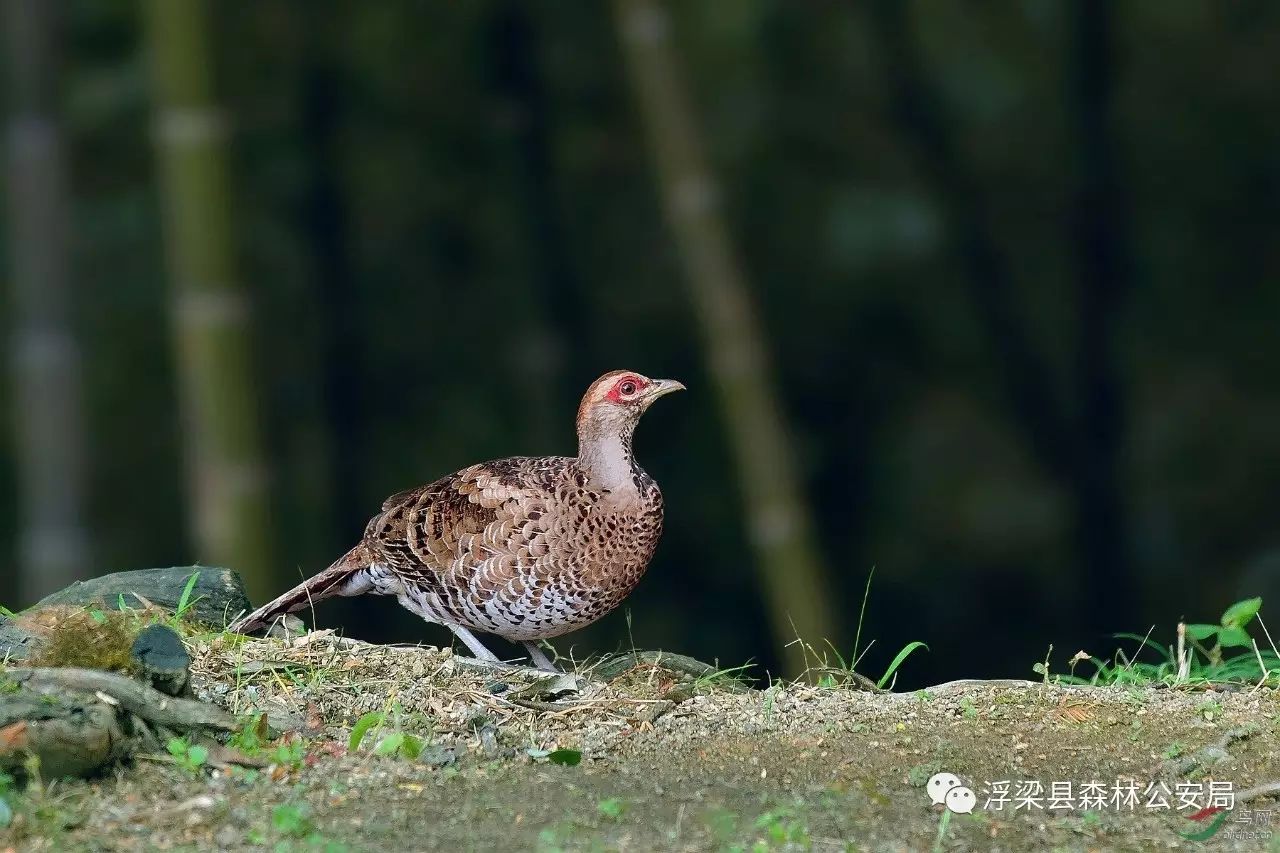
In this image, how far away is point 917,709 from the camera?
4.46m

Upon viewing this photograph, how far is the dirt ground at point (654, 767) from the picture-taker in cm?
351

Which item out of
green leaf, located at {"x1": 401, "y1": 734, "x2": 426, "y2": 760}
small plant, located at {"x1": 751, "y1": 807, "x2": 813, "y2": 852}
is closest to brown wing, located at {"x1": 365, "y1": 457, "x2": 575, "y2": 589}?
green leaf, located at {"x1": 401, "y1": 734, "x2": 426, "y2": 760}

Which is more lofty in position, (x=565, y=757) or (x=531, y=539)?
(x=531, y=539)

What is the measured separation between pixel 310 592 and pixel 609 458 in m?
1.05

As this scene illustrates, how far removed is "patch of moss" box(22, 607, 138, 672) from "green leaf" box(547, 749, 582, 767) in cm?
104

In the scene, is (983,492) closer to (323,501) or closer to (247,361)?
(323,501)

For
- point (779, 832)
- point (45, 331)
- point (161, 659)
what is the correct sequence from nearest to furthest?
point (779, 832), point (161, 659), point (45, 331)

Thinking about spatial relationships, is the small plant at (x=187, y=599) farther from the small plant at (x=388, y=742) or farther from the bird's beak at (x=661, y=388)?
the bird's beak at (x=661, y=388)

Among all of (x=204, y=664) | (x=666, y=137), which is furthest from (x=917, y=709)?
(x=666, y=137)

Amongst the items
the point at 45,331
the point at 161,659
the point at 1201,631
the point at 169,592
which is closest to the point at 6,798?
the point at 161,659

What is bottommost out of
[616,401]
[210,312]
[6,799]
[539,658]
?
[539,658]

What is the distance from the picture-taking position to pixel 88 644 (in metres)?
3.96

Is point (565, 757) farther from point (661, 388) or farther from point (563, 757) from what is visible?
point (661, 388)

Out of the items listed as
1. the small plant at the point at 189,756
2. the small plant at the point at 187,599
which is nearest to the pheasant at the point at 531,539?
the small plant at the point at 187,599
